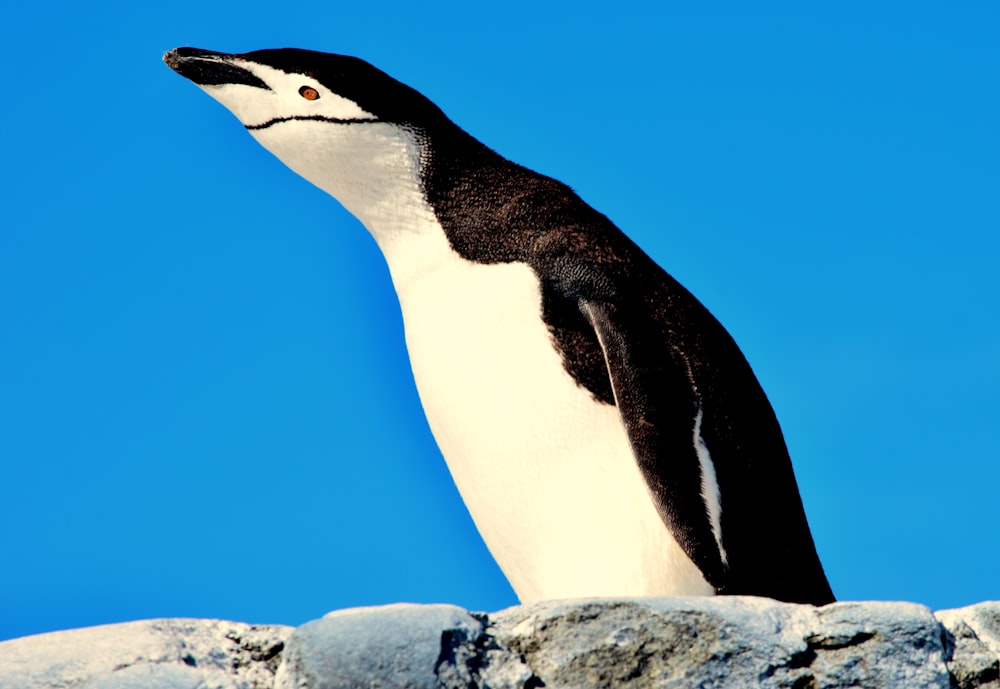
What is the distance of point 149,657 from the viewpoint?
2.46 m

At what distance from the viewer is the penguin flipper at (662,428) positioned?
3.56 metres

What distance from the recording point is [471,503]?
13.3 feet

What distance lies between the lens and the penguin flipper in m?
3.56

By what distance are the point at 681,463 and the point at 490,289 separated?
0.76 metres

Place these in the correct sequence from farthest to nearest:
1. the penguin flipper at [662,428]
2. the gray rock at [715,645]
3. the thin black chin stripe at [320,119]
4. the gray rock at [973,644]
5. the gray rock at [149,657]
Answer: the thin black chin stripe at [320,119] < the penguin flipper at [662,428] < the gray rock at [973,644] < the gray rock at [715,645] < the gray rock at [149,657]

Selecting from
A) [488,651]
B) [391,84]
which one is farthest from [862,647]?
[391,84]

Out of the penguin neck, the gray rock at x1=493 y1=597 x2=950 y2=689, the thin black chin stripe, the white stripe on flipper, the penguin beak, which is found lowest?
the gray rock at x1=493 y1=597 x2=950 y2=689

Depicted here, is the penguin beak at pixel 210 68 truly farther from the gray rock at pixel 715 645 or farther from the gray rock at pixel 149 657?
the gray rock at pixel 715 645

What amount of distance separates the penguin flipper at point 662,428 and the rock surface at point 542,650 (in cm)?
75

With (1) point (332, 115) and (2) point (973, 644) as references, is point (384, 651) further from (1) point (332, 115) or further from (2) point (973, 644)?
(1) point (332, 115)

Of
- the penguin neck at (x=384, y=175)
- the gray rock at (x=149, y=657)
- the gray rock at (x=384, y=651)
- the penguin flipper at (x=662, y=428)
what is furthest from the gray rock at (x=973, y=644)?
the penguin neck at (x=384, y=175)

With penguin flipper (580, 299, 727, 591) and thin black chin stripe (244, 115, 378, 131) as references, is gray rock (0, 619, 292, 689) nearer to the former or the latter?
penguin flipper (580, 299, 727, 591)

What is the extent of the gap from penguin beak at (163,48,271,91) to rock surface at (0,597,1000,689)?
2.06 m

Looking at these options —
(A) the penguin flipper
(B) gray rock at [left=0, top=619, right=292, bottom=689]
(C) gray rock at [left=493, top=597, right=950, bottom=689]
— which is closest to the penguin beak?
(A) the penguin flipper
